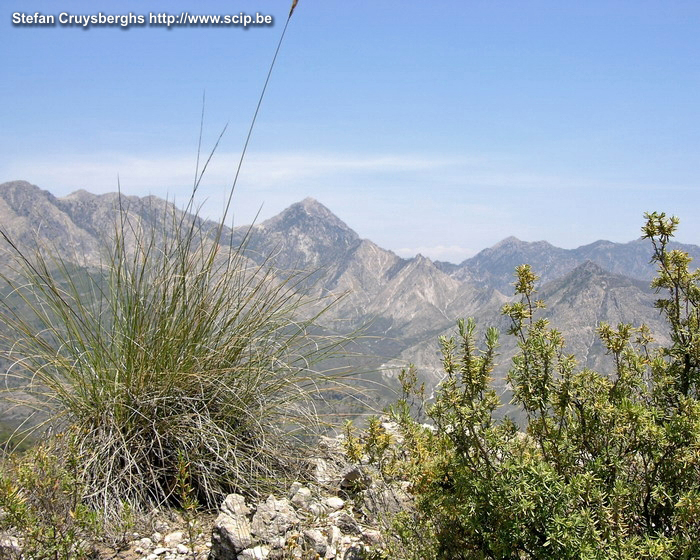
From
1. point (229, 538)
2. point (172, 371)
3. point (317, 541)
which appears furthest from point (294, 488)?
point (172, 371)

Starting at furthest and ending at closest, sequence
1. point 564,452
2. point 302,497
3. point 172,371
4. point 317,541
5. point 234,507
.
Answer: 1. point 172,371
2. point 302,497
3. point 234,507
4. point 317,541
5. point 564,452

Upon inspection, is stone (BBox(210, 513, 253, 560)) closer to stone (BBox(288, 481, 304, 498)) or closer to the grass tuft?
the grass tuft

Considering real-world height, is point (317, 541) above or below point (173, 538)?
above

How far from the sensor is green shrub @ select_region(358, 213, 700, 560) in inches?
84.5

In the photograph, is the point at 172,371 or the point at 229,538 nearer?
the point at 229,538

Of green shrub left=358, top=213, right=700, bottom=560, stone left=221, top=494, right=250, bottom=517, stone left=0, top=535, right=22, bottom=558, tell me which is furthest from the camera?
stone left=221, top=494, right=250, bottom=517

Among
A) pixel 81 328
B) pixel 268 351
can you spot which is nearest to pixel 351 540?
pixel 268 351

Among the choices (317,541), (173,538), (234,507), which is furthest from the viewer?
(173,538)

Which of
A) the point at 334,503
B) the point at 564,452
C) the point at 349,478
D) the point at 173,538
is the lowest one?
the point at 173,538

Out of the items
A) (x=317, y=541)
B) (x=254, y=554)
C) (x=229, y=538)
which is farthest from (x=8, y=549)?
(x=317, y=541)

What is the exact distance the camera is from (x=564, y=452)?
2.60 meters

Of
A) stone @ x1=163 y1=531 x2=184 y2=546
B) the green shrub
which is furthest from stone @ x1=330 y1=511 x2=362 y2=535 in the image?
stone @ x1=163 y1=531 x2=184 y2=546

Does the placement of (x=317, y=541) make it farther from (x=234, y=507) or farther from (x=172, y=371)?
(x=172, y=371)

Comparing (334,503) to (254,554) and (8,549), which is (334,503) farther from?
(8,549)
